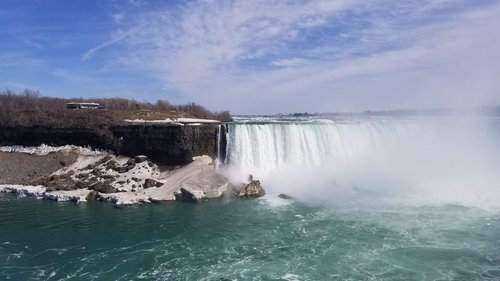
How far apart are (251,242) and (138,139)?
21.4m

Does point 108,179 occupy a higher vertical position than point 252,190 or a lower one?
higher

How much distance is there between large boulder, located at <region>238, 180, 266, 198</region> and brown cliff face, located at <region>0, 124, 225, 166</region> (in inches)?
242

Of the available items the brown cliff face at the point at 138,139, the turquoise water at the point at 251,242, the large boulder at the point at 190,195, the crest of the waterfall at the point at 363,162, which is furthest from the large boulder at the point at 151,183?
the crest of the waterfall at the point at 363,162

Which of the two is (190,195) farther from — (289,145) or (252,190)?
(289,145)

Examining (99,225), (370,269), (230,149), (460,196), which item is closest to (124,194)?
(99,225)

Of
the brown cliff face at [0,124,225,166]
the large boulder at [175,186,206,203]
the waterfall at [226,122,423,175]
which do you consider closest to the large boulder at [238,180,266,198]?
the large boulder at [175,186,206,203]

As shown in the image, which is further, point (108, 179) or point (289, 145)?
point (289, 145)

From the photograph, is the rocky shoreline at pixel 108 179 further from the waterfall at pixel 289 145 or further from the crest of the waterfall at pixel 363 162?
the crest of the waterfall at pixel 363 162

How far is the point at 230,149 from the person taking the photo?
35094mm


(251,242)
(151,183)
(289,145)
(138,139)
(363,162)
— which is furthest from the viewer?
(363,162)

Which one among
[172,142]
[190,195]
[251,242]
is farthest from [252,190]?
[251,242]

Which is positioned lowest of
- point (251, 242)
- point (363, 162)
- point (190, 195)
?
point (251, 242)

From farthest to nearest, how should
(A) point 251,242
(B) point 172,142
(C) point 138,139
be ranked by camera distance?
(C) point 138,139, (B) point 172,142, (A) point 251,242

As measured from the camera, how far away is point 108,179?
110 feet
